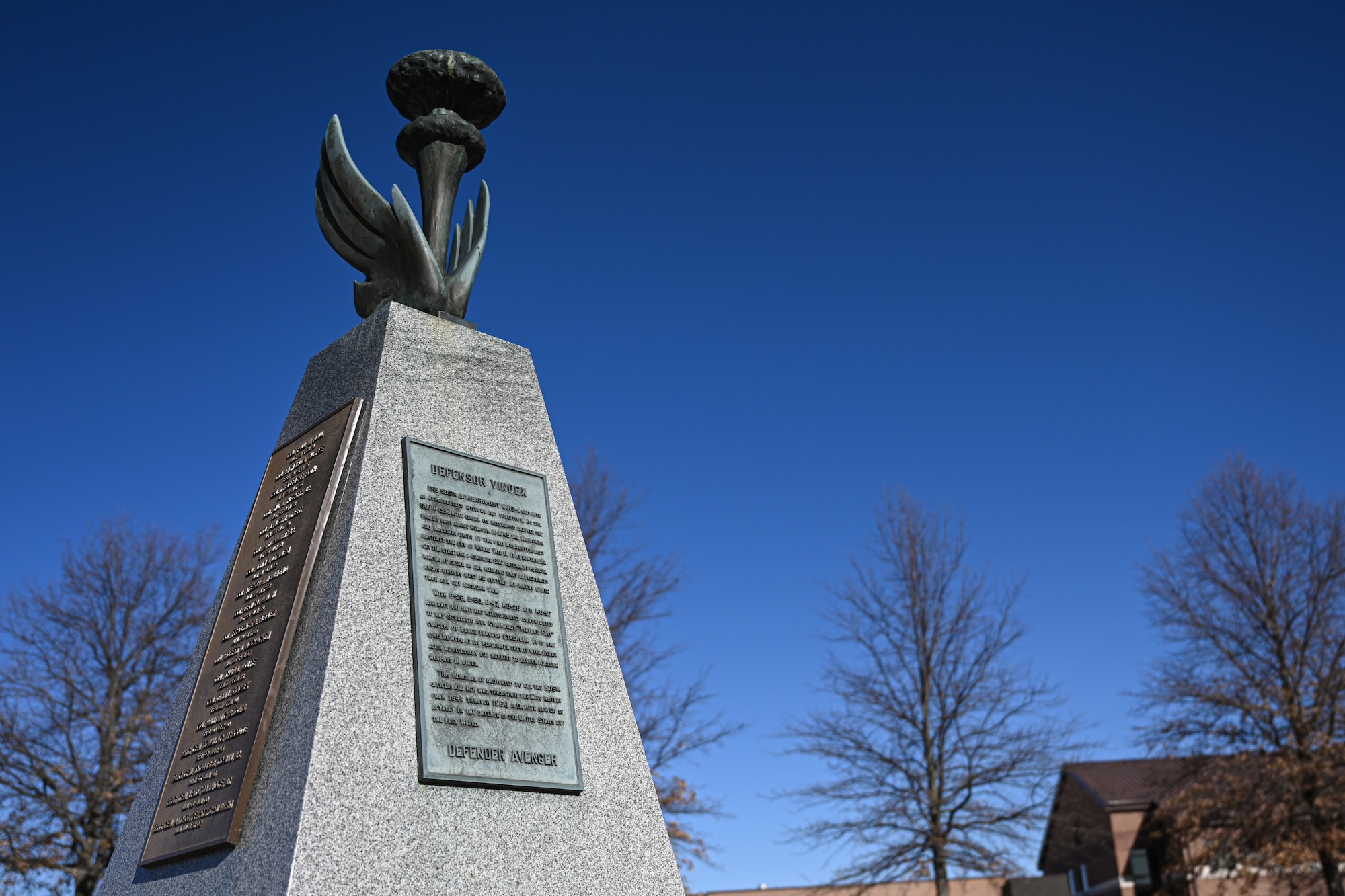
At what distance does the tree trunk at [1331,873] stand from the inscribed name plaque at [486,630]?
17059mm

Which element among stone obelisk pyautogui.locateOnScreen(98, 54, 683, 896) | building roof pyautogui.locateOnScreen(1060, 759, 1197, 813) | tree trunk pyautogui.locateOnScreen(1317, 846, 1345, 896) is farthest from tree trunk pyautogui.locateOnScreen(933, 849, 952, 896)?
building roof pyautogui.locateOnScreen(1060, 759, 1197, 813)

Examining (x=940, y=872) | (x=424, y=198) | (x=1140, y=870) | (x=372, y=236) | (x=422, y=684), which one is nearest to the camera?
(x=422, y=684)

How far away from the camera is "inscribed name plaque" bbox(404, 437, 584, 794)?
14.3 feet

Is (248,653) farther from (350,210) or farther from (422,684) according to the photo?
(350,210)

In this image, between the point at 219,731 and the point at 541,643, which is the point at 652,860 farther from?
the point at 219,731

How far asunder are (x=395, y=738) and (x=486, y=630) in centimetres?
72

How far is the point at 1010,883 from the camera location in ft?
54.3

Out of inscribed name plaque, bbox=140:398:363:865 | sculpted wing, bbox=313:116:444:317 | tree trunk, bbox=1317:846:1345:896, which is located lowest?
tree trunk, bbox=1317:846:1345:896

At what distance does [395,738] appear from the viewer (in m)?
4.18

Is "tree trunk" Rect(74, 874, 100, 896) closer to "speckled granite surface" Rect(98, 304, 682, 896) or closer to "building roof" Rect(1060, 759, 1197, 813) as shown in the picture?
"speckled granite surface" Rect(98, 304, 682, 896)

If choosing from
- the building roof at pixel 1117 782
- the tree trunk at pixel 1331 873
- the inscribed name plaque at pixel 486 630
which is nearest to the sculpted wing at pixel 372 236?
the inscribed name plaque at pixel 486 630

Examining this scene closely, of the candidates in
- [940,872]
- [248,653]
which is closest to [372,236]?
[248,653]

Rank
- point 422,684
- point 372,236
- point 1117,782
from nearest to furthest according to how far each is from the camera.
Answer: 1. point 422,684
2. point 372,236
3. point 1117,782

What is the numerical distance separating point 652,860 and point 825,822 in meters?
13.3
